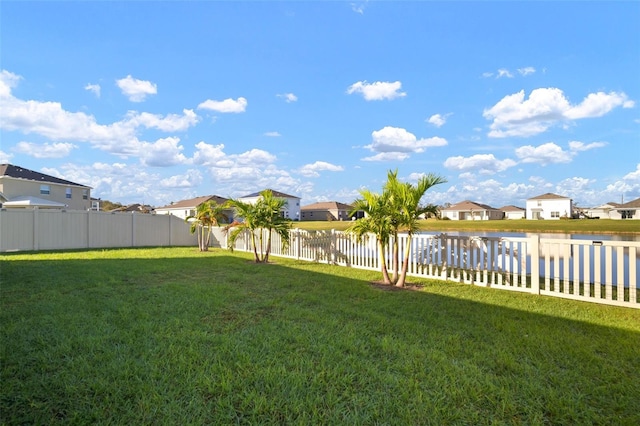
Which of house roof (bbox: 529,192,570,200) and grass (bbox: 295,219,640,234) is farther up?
house roof (bbox: 529,192,570,200)

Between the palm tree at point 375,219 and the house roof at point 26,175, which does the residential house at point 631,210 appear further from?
the house roof at point 26,175

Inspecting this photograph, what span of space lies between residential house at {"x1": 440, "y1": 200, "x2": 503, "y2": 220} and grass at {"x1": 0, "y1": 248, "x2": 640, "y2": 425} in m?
51.6

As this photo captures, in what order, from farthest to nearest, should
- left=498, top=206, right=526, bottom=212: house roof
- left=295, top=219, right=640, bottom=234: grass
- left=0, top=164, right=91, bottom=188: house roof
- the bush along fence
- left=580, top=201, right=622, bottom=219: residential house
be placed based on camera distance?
left=498, top=206, right=526, bottom=212: house roof < left=580, top=201, right=622, bottom=219: residential house < left=0, top=164, right=91, bottom=188: house roof < left=295, top=219, right=640, bottom=234: grass < the bush along fence

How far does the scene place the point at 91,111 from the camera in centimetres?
1306

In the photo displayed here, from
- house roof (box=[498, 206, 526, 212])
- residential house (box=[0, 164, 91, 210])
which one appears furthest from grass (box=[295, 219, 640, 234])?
house roof (box=[498, 206, 526, 212])

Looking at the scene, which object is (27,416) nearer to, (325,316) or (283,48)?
(325,316)

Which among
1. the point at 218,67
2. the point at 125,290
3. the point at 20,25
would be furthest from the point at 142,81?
the point at 125,290

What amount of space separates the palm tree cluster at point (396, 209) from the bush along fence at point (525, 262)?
1.65 ft

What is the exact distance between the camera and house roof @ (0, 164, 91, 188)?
23006mm

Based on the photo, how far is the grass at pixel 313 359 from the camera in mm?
2037

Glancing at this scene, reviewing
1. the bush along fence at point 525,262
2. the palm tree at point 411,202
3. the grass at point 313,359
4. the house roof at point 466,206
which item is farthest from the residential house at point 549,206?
the grass at point 313,359

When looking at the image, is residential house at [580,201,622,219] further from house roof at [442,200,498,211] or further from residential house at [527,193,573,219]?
house roof at [442,200,498,211]

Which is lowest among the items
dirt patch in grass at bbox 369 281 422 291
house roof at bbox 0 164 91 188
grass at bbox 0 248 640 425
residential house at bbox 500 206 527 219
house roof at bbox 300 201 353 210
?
dirt patch in grass at bbox 369 281 422 291

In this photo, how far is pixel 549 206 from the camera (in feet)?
151
